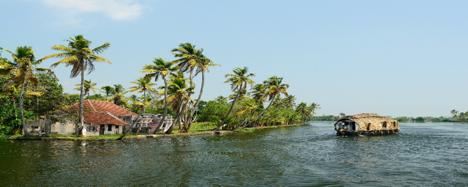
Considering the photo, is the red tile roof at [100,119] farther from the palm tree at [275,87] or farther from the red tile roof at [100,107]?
the palm tree at [275,87]

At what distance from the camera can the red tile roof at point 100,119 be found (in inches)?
2293

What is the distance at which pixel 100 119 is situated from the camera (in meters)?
59.1

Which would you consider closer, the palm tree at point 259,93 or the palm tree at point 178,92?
the palm tree at point 178,92

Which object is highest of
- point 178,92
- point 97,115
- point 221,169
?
point 178,92

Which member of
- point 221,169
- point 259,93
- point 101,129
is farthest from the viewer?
point 259,93

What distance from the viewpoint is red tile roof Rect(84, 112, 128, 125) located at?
5825 cm

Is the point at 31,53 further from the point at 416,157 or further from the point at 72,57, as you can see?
the point at 416,157

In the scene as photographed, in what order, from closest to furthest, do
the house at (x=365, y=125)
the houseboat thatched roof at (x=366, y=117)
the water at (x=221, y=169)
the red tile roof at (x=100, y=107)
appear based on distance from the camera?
the water at (x=221, y=169) → the red tile roof at (x=100, y=107) → the house at (x=365, y=125) → the houseboat thatched roof at (x=366, y=117)

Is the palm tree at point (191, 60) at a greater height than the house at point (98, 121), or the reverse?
the palm tree at point (191, 60)

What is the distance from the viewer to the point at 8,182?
21.3 metres

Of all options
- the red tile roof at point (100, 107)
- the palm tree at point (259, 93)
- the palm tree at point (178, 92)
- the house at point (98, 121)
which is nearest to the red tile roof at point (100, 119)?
the house at point (98, 121)

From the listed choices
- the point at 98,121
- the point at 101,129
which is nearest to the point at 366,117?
the point at 101,129

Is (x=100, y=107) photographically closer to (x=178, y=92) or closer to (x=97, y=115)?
(x=97, y=115)

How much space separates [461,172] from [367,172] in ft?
22.0
